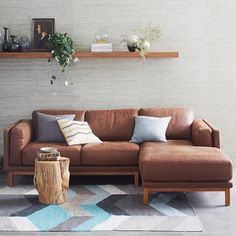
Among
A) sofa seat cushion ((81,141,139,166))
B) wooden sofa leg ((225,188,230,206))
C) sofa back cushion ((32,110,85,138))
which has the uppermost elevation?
sofa back cushion ((32,110,85,138))

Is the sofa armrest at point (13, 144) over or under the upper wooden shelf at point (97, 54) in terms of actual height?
under

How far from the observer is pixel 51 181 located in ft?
12.8

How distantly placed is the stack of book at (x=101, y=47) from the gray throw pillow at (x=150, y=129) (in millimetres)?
952

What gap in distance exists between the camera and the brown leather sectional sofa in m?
3.87

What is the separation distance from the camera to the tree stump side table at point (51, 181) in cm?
389

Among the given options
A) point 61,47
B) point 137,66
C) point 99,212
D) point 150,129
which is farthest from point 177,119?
point 99,212

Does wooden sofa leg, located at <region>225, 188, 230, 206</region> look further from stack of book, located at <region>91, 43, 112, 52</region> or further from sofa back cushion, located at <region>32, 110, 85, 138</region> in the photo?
stack of book, located at <region>91, 43, 112, 52</region>

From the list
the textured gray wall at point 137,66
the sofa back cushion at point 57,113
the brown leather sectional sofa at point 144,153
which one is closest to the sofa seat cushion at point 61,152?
the brown leather sectional sofa at point 144,153

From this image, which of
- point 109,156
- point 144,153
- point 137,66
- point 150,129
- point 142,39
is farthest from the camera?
point 137,66

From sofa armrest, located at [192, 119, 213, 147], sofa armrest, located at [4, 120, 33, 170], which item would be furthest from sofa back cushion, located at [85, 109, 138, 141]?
sofa armrest, located at [4, 120, 33, 170]

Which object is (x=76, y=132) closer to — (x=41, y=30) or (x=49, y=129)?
(x=49, y=129)

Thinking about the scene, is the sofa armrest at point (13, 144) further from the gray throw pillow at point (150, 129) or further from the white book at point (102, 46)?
the white book at point (102, 46)

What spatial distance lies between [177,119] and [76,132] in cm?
122

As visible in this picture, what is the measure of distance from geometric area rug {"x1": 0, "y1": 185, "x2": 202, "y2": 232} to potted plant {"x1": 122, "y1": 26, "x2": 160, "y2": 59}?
1.71 meters
